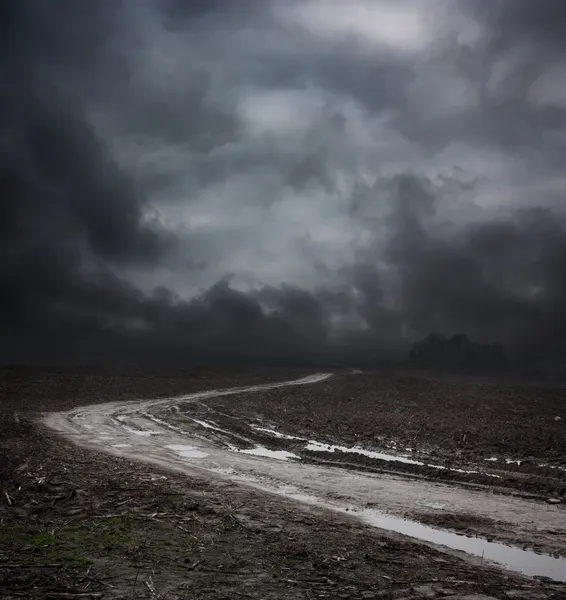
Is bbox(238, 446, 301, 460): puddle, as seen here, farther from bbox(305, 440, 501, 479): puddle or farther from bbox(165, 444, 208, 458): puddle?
bbox(165, 444, 208, 458): puddle

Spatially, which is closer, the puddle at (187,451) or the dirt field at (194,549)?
the dirt field at (194,549)

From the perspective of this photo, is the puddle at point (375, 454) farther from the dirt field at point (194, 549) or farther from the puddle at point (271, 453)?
the dirt field at point (194, 549)

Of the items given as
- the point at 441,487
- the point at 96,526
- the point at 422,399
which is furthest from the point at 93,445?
the point at 422,399

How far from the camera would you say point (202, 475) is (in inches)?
603

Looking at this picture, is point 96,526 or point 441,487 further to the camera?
point 441,487

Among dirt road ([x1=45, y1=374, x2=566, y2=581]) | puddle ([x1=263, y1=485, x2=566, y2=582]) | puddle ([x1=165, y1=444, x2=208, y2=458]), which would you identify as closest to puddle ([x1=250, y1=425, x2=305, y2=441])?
dirt road ([x1=45, y1=374, x2=566, y2=581])

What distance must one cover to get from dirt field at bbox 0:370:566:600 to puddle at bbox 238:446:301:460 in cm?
496

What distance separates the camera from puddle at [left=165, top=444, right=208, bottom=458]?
18938 mm

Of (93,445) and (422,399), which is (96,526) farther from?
(422,399)

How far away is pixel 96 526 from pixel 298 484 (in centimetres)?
618

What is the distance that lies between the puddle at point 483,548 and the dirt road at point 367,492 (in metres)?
0.02

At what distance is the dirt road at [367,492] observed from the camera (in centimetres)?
1012

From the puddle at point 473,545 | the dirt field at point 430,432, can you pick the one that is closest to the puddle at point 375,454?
the dirt field at point 430,432

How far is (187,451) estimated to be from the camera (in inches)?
779
